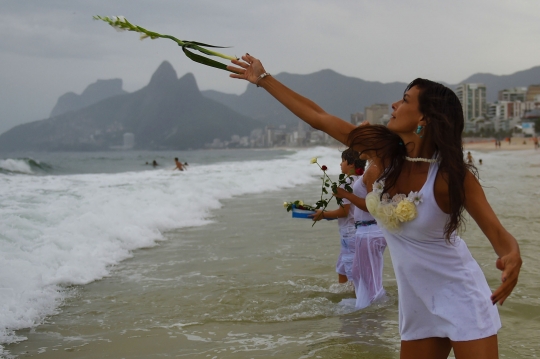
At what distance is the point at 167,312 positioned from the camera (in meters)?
6.43

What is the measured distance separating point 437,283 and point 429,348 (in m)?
0.34

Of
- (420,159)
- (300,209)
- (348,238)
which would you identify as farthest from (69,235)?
(420,159)

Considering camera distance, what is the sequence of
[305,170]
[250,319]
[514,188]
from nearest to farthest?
[250,319] < [514,188] < [305,170]

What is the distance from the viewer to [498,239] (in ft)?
8.57

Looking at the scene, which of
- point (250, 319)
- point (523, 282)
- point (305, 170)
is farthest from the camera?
point (305, 170)

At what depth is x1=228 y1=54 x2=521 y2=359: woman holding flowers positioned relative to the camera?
2.69 metres

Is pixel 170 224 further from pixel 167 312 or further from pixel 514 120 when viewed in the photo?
pixel 514 120

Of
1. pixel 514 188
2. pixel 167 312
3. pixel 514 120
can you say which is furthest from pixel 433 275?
pixel 514 120

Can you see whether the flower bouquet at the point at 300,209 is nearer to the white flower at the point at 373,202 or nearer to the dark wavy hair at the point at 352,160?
the dark wavy hair at the point at 352,160

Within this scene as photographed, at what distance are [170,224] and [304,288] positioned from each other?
20.8 feet

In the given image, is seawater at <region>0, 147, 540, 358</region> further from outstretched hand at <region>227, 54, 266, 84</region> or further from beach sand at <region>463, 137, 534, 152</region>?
beach sand at <region>463, 137, 534, 152</region>

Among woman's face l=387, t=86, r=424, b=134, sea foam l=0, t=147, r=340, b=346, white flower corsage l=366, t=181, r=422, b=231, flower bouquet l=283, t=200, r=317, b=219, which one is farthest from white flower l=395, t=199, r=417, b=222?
sea foam l=0, t=147, r=340, b=346

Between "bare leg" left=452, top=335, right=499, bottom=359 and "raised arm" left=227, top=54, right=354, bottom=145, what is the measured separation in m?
1.10

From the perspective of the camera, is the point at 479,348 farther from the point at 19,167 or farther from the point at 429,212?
the point at 19,167
